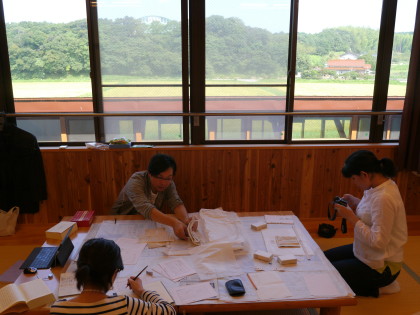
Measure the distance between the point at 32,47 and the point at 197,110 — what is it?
1478mm

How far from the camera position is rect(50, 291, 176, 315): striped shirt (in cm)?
128

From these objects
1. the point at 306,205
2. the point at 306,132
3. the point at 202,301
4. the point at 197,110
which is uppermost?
the point at 197,110

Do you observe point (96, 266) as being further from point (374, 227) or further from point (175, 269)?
point (374, 227)

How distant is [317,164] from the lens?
337 centimetres

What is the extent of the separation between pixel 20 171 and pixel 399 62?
342cm

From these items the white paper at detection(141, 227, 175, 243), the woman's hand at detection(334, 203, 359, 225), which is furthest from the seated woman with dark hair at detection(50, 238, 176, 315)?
the woman's hand at detection(334, 203, 359, 225)

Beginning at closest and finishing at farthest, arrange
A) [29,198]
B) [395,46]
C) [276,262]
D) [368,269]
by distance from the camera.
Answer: [276,262]
[368,269]
[29,198]
[395,46]

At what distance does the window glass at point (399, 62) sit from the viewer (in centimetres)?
335

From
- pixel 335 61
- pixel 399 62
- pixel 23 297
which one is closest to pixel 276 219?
pixel 23 297

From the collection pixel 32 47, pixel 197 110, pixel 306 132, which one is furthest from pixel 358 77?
pixel 32 47

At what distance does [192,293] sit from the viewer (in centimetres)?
166

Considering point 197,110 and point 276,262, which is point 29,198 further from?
point 276,262

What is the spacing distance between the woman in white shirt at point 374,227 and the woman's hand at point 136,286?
125cm

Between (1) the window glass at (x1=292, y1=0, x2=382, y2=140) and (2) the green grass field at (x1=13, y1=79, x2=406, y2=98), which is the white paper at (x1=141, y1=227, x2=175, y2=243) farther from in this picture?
(1) the window glass at (x1=292, y1=0, x2=382, y2=140)
